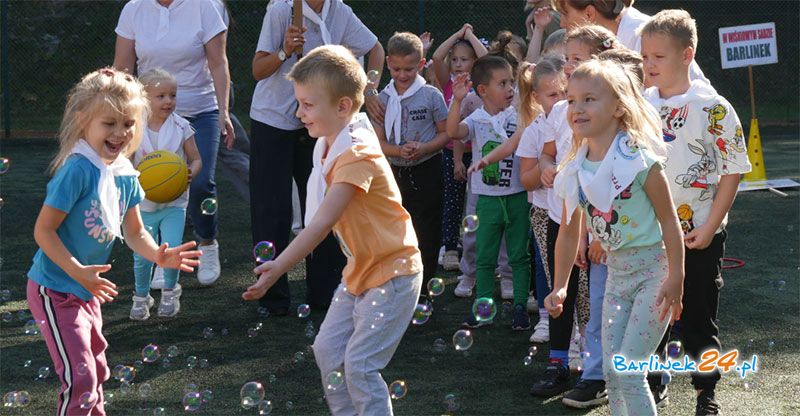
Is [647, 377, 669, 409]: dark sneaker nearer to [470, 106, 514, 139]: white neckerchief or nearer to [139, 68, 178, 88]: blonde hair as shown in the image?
[470, 106, 514, 139]: white neckerchief

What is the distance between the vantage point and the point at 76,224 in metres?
3.95

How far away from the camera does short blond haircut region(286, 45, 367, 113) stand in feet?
12.8

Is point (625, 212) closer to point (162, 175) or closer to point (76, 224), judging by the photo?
point (76, 224)

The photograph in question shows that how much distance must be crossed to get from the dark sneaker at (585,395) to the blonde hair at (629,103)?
1.21m

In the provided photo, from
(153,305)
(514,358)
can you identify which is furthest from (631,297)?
(153,305)

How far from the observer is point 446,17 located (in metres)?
→ 18.6

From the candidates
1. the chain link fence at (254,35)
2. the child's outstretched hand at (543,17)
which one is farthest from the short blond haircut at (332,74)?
the chain link fence at (254,35)

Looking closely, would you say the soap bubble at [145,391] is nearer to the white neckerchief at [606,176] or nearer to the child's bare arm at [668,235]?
the white neckerchief at [606,176]

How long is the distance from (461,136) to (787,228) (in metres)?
3.82

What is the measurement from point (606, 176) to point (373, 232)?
835 mm

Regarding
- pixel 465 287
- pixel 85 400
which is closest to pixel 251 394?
pixel 85 400

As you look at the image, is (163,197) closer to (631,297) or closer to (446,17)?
(631,297)

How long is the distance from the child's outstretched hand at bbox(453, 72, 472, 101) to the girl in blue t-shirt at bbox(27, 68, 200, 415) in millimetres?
2472

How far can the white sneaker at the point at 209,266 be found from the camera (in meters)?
7.03
